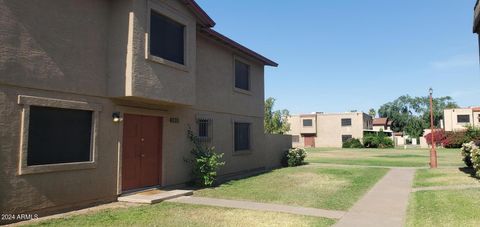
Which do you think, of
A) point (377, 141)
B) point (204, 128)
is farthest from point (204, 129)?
point (377, 141)

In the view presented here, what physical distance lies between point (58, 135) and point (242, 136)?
10.0 meters

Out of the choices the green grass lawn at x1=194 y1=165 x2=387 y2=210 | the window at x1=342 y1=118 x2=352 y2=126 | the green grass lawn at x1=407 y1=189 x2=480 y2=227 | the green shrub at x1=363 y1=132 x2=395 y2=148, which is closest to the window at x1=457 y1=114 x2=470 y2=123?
the green shrub at x1=363 y1=132 x2=395 y2=148

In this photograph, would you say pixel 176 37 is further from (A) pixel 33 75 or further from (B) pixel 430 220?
(B) pixel 430 220

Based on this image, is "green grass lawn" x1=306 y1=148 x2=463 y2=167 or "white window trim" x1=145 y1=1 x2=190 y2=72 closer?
"white window trim" x1=145 y1=1 x2=190 y2=72

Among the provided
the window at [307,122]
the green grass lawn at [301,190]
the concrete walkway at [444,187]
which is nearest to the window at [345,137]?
the window at [307,122]

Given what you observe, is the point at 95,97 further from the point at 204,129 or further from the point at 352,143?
the point at 352,143

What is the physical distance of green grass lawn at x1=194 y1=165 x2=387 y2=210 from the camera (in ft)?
34.3

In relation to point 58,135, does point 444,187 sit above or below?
below

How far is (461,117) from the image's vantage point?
66312 mm

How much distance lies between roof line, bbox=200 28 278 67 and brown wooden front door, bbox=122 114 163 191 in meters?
4.02

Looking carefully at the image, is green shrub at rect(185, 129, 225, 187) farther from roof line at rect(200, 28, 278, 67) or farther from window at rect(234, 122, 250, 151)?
roof line at rect(200, 28, 278, 67)

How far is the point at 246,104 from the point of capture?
1814 cm

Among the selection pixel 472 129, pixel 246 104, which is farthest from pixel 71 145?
pixel 472 129

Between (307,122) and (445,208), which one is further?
(307,122)
